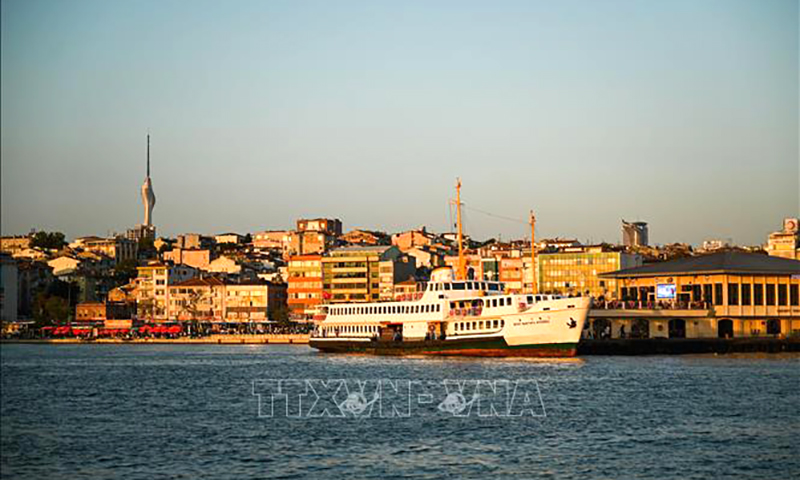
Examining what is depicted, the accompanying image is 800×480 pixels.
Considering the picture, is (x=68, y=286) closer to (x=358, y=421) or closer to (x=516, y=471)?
(x=358, y=421)

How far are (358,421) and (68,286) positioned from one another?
4660 inches

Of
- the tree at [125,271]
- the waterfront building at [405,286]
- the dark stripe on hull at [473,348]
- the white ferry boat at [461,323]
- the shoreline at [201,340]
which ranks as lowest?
the shoreline at [201,340]

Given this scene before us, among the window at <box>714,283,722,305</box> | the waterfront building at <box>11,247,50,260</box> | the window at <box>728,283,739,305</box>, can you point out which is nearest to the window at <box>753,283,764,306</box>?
the window at <box>728,283,739,305</box>

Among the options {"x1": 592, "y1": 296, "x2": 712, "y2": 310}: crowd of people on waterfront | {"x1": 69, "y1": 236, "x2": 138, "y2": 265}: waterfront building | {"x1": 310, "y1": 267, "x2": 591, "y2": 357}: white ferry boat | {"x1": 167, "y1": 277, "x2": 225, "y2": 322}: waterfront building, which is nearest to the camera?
{"x1": 310, "y1": 267, "x2": 591, "y2": 357}: white ferry boat

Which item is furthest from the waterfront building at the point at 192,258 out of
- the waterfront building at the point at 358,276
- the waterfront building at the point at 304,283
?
the waterfront building at the point at 358,276

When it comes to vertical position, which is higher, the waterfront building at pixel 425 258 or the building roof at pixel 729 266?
the waterfront building at pixel 425 258

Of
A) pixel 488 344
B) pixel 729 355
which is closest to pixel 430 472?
pixel 488 344

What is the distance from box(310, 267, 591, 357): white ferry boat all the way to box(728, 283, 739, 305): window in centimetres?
2492

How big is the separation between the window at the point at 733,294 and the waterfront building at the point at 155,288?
7548 cm

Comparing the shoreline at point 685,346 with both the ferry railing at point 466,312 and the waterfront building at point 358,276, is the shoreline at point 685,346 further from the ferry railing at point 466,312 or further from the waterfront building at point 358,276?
the waterfront building at point 358,276

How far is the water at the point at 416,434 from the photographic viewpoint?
27.1 m

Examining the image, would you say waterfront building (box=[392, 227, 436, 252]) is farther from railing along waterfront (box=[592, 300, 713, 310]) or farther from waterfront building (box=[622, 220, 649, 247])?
railing along waterfront (box=[592, 300, 713, 310])

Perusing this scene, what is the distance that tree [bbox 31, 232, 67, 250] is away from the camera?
19288cm

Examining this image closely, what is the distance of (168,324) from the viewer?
13088 centimetres
